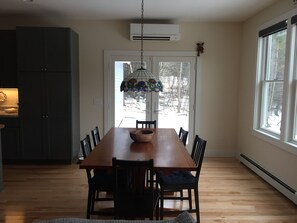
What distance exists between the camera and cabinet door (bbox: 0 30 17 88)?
4.62 metres

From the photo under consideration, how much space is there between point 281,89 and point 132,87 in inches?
88.8

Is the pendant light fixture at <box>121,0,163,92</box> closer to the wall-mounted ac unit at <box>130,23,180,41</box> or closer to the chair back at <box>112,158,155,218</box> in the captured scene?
the chair back at <box>112,158,155,218</box>

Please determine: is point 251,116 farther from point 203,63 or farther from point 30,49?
point 30,49

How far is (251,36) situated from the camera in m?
4.67

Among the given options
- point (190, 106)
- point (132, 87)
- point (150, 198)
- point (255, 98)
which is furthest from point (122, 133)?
point (255, 98)

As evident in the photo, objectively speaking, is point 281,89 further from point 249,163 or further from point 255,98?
point 249,163

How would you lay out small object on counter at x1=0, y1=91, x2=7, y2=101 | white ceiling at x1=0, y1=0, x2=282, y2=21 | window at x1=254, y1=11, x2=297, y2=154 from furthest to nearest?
small object on counter at x1=0, y1=91, x2=7, y2=101
white ceiling at x1=0, y1=0, x2=282, y2=21
window at x1=254, y1=11, x2=297, y2=154

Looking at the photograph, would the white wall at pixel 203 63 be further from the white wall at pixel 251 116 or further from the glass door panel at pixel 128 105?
the glass door panel at pixel 128 105

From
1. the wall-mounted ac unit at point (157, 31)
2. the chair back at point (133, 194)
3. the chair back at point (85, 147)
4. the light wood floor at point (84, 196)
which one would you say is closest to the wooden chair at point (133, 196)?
the chair back at point (133, 194)

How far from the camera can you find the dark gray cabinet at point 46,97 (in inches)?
176

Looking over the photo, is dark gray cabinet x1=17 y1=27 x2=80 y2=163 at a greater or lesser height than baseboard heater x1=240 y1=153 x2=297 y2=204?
greater

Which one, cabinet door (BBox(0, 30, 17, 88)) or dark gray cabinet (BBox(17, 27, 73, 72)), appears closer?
dark gray cabinet (BBox(17, 27, 73, 72))

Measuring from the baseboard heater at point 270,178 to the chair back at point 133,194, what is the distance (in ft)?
6.72

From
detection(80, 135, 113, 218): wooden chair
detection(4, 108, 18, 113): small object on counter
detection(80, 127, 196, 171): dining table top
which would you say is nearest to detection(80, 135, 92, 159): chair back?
detection(80, 135, 113, 218): wooden chair
